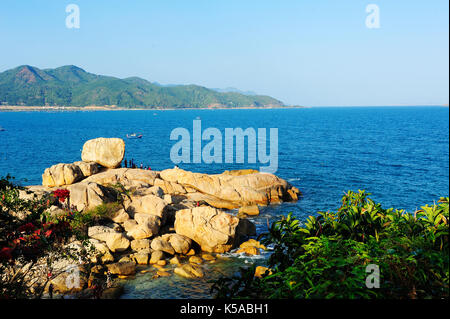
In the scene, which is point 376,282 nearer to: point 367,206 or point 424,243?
point 424,243

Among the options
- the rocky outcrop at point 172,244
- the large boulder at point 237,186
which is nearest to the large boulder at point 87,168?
the large boulder at point 237,186

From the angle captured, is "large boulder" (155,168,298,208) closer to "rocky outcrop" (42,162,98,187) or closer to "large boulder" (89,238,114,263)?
"rocky outcrop" (42,162,98,187)

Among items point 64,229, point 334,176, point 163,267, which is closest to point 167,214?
point 163,267

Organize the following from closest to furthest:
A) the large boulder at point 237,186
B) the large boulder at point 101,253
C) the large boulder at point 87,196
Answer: the large boulder at point 101,253 < the large boulder at point 87,196 < the large boulder at point 237,186

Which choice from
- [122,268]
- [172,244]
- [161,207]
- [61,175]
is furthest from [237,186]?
[122,268]

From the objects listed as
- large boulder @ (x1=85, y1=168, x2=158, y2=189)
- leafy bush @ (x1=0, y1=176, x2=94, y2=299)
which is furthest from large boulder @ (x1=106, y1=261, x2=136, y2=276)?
large boulder @ (x1=85, y1=168, x2=158, y2=189)

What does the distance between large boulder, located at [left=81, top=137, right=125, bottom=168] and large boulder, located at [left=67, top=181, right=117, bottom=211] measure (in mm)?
11029

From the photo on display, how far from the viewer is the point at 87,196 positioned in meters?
26.4

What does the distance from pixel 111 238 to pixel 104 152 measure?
699 inches

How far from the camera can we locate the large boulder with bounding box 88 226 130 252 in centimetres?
2259

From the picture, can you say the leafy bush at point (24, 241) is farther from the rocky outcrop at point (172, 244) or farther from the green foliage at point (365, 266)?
the rocky outcrop at point (172, 244)

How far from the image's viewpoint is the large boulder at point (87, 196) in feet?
84.4

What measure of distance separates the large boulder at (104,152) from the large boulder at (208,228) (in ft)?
53.3

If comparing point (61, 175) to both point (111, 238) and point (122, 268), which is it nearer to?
point (111, 238)
